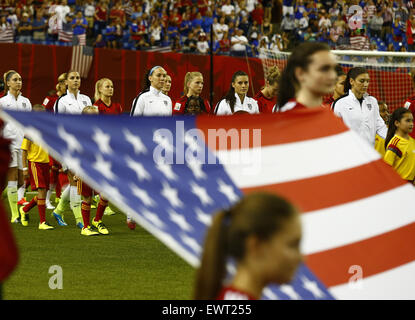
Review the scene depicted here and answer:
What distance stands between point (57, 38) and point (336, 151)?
19.6 metres

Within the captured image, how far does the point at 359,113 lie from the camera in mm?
10008

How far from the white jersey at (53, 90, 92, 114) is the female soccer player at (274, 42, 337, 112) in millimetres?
7103

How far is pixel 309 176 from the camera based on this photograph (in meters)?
4.47

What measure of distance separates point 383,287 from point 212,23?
2275 centimetres

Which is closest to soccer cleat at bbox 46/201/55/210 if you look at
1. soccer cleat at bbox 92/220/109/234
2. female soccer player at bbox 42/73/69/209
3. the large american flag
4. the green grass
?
female soccer player at bbox 42/73/69/209

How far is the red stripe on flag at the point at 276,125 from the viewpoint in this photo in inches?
177

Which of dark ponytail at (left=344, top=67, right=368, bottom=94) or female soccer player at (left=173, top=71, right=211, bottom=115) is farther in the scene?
female soccer player at (left=173, top=71, right=211, bottom=115)

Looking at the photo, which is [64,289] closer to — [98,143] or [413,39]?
[98,143]

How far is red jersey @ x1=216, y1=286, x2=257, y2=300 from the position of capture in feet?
8.88

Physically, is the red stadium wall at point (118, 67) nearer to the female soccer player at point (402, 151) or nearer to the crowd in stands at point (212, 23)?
the crowd in stands at point (212, 23)

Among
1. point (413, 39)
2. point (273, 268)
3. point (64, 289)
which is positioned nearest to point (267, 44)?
point (413, 39)

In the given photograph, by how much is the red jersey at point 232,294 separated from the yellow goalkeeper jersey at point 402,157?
6752 mm

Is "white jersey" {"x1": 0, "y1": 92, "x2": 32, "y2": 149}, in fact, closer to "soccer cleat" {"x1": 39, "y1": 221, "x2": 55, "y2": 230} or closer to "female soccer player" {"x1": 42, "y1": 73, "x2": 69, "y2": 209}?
"female soccer player" {"x1": 42, "y1": 73, "x2": 69, "y2": 209}

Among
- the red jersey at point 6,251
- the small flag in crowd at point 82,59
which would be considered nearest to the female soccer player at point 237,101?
the red jersey at point 6,251
